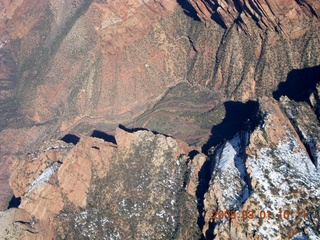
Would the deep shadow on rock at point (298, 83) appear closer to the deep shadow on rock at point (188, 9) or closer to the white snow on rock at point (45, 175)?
the deep shadow on rock at point (188, 9)

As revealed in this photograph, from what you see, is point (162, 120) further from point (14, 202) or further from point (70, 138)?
point (14, 202)

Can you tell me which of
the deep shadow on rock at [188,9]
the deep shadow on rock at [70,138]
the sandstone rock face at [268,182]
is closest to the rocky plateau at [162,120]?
the sandstone rock face at [268,182]

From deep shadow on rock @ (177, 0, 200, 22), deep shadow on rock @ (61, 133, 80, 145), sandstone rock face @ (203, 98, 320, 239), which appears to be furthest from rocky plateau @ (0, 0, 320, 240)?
deep shadow on rock @ (61, 133, 80, 145)

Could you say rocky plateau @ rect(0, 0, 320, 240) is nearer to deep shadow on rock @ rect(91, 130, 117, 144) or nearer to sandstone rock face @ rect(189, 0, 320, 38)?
sandstone rock face @ rect(189, 0, 320, 38)

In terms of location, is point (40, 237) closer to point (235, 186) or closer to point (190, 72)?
point (235, 186)

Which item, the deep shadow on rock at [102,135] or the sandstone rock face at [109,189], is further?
the deep shadow on rock at [102,135]

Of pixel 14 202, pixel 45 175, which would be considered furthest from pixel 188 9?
pixel 14 202
